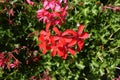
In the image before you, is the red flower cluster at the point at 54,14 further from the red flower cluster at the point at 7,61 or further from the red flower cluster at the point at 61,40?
the red flower cluster at the point at 7,61

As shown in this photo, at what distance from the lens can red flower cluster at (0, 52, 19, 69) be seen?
2707 mm

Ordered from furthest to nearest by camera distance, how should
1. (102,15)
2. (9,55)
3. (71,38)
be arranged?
1. (102,15)
2. (9,55)
3. (71,38)

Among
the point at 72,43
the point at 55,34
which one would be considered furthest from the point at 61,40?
the point at 55,34

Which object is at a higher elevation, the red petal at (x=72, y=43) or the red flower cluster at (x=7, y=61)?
the red petal at (x=72, y=43)

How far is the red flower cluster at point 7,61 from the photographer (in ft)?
8.88

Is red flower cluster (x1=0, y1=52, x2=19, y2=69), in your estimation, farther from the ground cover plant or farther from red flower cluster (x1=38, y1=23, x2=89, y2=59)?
red flower cluster (x1=38, y1=23, x2=89, y2=59)

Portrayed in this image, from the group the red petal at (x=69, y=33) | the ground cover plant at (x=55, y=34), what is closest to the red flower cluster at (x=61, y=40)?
the red petal at (x=69, y=33)

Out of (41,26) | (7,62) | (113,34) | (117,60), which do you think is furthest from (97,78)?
(7,62)

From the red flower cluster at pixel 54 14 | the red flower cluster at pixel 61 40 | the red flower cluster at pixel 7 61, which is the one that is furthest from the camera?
the red flower cluster at pixel 7 61

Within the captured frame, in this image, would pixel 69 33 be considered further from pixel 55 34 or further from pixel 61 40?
pixel 55 34

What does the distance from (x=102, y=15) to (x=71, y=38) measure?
3.34 ft

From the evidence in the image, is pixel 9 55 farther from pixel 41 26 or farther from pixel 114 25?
pixel 114 25

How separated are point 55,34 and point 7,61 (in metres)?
0.51

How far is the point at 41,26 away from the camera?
3.11m
